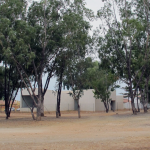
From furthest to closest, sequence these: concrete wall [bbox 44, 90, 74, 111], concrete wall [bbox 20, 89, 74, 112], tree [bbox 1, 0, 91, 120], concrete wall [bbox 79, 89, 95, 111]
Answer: concrete wall [bbox 44, 90, 74, 111]
concrete wall [bbox 79, 89, 95, 111]
concrete wall [bbox 20, 89, 74, 112]
tree [bbox 1, 0, 91, 120]

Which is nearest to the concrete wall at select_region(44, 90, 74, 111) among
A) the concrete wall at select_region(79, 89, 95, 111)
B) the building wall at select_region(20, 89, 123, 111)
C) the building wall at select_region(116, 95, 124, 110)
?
the building wall at select_region(20, 89, 123, 111)

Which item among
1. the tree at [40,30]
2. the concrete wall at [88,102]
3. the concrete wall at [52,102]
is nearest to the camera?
the tree at [40,30]

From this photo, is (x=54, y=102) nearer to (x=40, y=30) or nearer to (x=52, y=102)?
(x=52, y=102)

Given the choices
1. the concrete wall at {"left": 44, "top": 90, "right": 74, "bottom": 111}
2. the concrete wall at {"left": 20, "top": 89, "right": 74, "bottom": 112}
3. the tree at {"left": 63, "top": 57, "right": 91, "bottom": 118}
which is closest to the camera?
the tree at {"left": 63, "top": 57, "right": 91, "bottom": 118}

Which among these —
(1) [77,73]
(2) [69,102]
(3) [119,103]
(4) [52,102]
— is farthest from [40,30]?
(3) [119,103]

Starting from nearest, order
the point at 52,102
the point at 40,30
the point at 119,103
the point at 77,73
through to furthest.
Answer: the point at 40,30 → the point at 77,73 → the point at 52,102 → the point at 119,103

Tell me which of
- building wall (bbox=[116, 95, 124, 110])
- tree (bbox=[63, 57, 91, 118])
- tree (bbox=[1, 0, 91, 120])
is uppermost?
tree (bbox=[1, 0, 91, 120])

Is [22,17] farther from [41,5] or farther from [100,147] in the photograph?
[100,147]

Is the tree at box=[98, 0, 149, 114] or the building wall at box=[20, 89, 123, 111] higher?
the tree at box=[98, 0, 149, 114]

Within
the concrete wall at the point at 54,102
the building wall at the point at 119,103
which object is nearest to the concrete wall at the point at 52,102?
the concrete wall at the point at 54,102

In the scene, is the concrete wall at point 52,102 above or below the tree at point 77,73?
below

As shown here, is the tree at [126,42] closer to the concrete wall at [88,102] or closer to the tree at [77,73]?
the tree at [77,73]

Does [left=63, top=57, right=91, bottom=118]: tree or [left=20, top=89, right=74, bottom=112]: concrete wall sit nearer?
[left=63, top=57, right=91, bottom=118]: tree

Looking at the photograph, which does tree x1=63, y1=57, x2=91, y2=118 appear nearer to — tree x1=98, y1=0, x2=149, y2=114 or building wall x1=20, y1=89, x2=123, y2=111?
tree x1=98, y1=0, x2=149, y2=114
